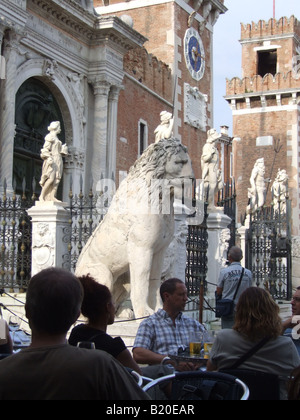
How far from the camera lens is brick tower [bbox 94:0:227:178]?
2441cm

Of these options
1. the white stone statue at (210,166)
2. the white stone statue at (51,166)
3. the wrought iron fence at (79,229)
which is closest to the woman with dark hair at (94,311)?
the wrought iron fence at (79,229)

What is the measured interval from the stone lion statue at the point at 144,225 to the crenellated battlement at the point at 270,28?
96.2ft

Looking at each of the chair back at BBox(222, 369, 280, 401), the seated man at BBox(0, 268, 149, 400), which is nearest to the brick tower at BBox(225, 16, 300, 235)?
the chair back at BBox(222, 369, 280, 401)

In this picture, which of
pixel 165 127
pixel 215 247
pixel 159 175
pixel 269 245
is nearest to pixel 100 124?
pixel 165 127

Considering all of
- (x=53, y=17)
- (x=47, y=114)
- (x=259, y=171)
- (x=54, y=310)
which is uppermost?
(x=53, y=17)

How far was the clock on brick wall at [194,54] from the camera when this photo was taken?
25234 mm

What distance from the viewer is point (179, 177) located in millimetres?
7355

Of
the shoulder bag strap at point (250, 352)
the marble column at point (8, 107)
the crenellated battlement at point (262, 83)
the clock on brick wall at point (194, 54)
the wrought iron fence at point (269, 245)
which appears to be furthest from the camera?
the crenellated battlement at point (262, 83)

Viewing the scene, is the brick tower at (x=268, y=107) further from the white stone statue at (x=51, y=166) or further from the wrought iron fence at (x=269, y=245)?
the white stone statue at (x=51, y=166)

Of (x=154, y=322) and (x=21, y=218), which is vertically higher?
(x=21, y=218)

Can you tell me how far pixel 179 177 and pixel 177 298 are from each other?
8.61ft

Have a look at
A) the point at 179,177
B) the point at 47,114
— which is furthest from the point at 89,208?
the point at 47,114

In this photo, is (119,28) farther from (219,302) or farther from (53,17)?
(219,302)

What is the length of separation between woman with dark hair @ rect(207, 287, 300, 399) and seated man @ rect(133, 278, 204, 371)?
85 cm
